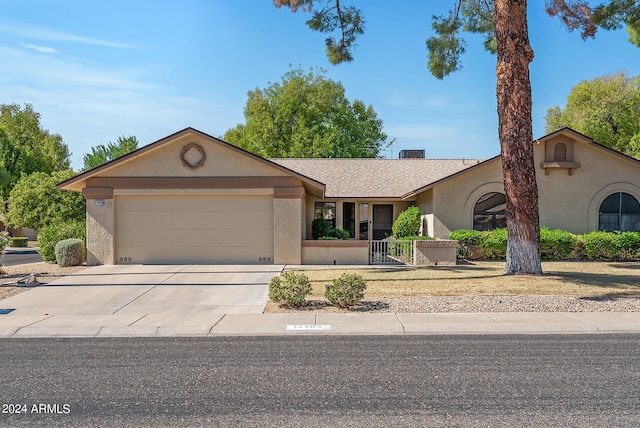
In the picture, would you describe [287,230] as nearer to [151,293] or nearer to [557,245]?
[151,293]

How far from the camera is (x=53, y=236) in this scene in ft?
60.5

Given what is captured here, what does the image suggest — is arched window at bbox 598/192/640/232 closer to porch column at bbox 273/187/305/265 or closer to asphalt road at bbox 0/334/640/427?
porch column at bbox 273/187/305/265

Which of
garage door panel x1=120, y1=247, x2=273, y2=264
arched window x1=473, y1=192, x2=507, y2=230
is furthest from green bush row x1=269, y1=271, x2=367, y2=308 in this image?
arched window x1=473, y1=192, x2=507, y2=230

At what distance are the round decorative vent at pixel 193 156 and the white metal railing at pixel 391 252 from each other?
23.5 ft

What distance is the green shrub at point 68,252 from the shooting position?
55.6ft

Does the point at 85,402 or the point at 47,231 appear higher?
the point at 47,231

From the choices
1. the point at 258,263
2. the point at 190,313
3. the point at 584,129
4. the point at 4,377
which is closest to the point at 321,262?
the point at 258,263

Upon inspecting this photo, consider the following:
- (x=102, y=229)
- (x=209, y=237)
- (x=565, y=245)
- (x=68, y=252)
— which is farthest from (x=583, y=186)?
(x=68, y=252)

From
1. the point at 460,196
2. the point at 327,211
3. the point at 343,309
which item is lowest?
the point at 343,309

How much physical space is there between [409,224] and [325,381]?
16.0m

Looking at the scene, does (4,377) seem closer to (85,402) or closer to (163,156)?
(85,402)

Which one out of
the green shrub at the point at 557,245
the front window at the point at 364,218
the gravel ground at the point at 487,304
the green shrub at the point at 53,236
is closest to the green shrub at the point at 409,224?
the front window at the point at 364,218

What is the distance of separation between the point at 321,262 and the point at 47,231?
11.0m

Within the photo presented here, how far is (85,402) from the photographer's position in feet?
16.6
